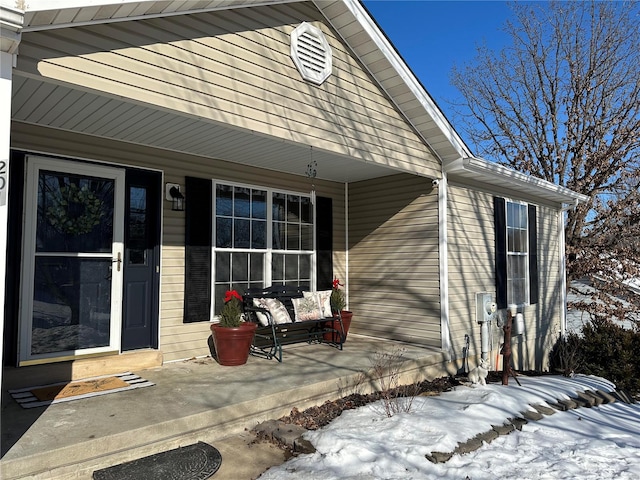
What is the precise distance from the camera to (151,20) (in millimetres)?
3107

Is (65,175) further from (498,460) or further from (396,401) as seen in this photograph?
(498,460)

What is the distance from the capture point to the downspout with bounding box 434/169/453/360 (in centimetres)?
567

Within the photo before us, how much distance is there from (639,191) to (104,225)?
38.4 ft

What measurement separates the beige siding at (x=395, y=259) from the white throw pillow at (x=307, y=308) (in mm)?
1132

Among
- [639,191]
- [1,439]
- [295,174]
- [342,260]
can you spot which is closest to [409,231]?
[342,260]

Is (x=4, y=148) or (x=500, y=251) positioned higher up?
(x=4, y=148)

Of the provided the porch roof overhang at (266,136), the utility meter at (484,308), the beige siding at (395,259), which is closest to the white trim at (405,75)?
the porch roof overhang at (266,136)

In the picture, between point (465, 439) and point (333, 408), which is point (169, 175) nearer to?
point (333, 408)

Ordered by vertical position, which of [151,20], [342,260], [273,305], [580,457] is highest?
[151,20]

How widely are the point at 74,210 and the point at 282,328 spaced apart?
107 inches

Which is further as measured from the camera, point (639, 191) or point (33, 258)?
point (639, 191)

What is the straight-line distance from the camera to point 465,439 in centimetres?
326

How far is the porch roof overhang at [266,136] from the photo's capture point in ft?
8.86

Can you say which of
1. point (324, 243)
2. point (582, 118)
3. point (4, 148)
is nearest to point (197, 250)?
point (324, 243)
